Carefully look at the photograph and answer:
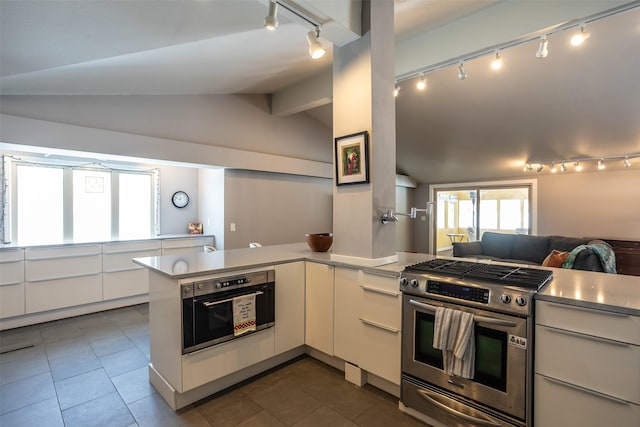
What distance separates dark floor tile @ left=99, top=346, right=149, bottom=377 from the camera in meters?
2.46

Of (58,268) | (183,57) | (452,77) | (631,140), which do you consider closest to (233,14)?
(183,57)

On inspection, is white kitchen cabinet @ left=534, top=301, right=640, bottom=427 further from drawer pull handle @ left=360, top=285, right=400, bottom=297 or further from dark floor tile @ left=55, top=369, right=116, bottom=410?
dark floor tile @ left=55, top=369, right=116, bottom=410

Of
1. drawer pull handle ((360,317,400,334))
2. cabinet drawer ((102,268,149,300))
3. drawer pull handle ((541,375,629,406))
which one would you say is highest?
drawer pull handle ((360,317,400,334))

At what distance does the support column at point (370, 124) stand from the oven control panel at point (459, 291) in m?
0.54

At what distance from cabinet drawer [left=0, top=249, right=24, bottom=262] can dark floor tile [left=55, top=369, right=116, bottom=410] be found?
1.85 meters

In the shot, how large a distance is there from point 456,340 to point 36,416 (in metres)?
2.67

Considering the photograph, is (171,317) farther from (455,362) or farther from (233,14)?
(233,14)

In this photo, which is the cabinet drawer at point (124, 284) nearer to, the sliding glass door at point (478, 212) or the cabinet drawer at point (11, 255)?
the cabinet drawer at point (11, 255)

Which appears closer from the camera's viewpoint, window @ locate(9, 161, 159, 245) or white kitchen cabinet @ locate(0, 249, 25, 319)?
white kitchen cabinet @ locate(0, 249, 25, 319)

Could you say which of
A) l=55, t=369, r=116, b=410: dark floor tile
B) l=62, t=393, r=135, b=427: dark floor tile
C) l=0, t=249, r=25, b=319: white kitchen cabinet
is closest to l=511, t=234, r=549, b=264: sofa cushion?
l=62, t=393, r=135, b=427: dark floor tile

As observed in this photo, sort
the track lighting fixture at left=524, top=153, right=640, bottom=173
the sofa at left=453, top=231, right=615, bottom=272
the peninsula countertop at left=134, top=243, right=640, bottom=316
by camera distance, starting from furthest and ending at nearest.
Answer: the sofa at left=453, top=231, right=615, bottom=272 < the track lighting fixture at left=524, top=153, right=640, bottom=173 < the peninsula countertop at left=134, top=243, right=640, bottom=316

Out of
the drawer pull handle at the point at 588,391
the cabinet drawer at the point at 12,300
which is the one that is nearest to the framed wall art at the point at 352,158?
the drawer pull handle at the point at 588,391

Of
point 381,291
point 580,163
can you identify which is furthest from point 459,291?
point 580,163

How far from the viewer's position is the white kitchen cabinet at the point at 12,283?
320cm
